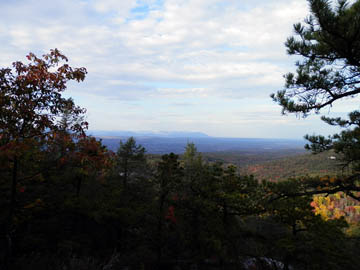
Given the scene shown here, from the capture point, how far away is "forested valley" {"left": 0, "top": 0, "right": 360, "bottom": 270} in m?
5.36

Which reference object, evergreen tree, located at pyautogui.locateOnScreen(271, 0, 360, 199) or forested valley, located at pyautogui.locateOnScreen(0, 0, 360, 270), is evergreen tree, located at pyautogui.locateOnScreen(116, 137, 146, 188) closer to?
forested valley, located at pyautogui.locateOnScreen(0, 0, 360, 270)

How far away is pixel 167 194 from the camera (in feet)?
43.4

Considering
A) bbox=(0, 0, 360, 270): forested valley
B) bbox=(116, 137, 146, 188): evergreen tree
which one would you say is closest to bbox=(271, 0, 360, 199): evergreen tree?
bbox=(0, 0, 360, 270): forested valley

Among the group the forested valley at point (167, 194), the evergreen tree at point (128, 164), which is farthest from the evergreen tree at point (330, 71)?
the evergreen tree at point (128, 164)

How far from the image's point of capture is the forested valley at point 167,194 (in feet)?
17.6

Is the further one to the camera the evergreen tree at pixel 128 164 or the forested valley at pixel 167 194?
the evergreen tree at pixel 128 164

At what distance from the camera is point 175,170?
12609 mm

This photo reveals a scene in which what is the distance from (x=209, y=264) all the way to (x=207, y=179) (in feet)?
16.5

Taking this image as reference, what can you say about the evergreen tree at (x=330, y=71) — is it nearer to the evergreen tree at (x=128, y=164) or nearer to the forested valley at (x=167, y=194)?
the forested valley at (x=167, y=194)

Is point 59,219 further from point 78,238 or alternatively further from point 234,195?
point 234,195

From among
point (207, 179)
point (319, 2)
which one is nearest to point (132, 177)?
point (207, 179)

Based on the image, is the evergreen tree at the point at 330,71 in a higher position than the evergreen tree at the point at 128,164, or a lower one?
higher

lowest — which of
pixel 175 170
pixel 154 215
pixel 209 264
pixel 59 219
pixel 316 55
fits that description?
pixel 209 264

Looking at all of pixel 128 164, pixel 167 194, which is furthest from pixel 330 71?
pixel 128 164
